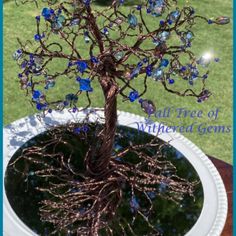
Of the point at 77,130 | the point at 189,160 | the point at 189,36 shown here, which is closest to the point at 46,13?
the point at 189,36

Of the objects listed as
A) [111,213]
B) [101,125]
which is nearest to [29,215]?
[111,213]

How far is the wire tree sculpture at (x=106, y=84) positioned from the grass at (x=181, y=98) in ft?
3.43

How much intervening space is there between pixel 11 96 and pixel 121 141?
1.27 metres

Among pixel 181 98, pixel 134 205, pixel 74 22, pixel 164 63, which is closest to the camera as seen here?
pixel 164 63

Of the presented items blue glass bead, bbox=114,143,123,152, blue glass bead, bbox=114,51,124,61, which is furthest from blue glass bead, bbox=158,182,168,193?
blue glass bead, bbox=114,51,124,61

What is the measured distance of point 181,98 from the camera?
2.73 metres

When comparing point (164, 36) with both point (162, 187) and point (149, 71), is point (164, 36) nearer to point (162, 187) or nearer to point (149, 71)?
point (149, 71)

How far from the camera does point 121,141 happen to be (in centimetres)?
152

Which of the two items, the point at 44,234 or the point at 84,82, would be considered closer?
the point at 84,82

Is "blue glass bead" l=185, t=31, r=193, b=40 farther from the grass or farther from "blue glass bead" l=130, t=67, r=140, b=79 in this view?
the grass

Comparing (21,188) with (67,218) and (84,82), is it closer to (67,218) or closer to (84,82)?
(67,218)

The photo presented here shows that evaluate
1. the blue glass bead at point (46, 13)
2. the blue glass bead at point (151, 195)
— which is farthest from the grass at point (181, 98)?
the blue glass bead at point (46, 13)

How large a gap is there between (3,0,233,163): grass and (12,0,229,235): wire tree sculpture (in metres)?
1.05

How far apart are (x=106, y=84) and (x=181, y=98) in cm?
170
